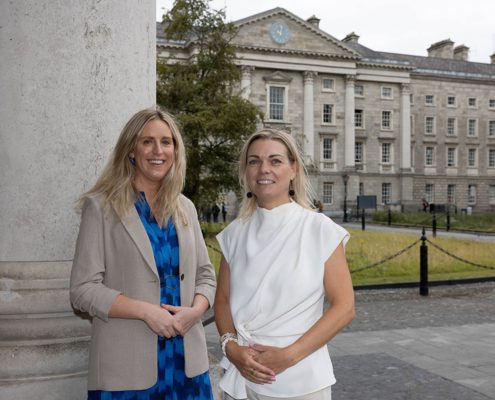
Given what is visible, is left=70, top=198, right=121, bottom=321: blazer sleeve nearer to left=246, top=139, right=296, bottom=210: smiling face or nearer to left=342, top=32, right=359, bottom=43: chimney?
left=246, top=139, right=296, bottom=210: smiling face

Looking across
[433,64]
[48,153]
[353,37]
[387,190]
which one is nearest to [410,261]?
[48,153]

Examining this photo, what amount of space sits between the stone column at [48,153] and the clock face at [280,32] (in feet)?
157

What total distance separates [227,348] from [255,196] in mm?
672

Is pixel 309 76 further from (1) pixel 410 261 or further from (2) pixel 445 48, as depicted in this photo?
(1) pixel 410 261

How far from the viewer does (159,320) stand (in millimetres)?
2217

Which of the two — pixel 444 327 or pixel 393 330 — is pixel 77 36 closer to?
pixel 393 330

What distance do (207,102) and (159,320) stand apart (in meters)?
20.5

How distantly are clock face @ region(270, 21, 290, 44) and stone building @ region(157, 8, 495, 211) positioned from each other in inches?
3.5

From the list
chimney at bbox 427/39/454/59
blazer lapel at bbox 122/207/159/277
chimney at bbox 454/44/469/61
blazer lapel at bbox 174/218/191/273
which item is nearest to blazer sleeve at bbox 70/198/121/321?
blazer lapel at bbox 122/207/159/277

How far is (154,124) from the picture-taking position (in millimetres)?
2455

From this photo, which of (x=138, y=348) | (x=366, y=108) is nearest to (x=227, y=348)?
(x=138, y=348)

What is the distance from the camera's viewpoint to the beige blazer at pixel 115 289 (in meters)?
2.24

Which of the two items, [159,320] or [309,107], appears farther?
[309,107]

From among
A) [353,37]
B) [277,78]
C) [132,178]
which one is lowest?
[132,178]
